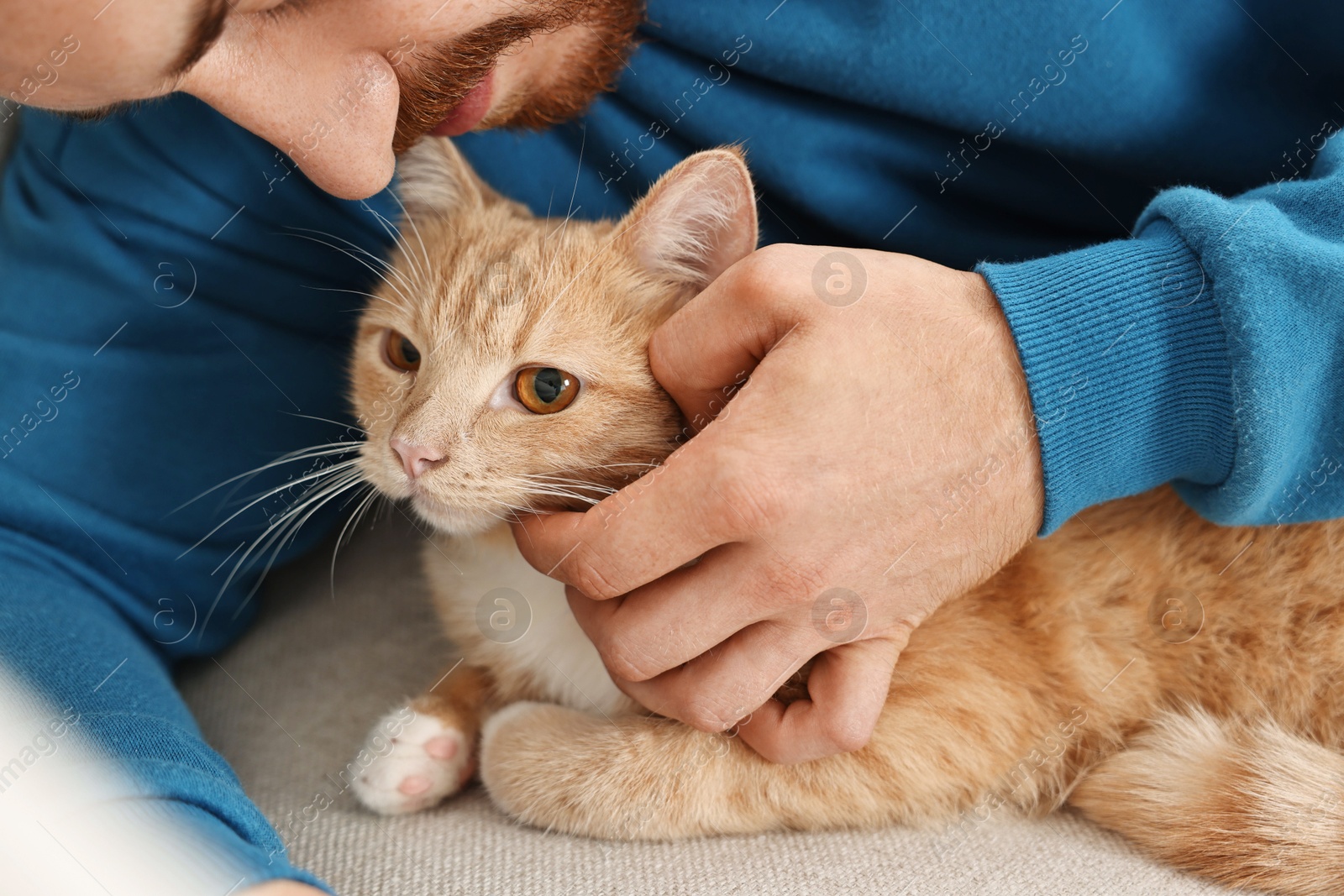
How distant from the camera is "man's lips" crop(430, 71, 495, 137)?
1.19m

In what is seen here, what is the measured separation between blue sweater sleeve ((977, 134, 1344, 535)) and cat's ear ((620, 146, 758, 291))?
0.95 feet

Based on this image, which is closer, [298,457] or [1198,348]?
[1198,348]

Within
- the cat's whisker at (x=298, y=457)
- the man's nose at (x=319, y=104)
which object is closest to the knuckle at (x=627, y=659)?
the cat's whisker at (x=298, y=457)

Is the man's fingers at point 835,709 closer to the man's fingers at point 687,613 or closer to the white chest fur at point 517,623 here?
the man's fingers at point 687,613

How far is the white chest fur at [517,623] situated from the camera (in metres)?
1.24

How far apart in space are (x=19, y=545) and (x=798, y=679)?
1.07 meters

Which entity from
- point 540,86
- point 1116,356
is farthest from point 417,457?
point 1116,356

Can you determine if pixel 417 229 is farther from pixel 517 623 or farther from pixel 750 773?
pixel 750 773

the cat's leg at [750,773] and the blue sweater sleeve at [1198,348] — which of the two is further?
the cat's leg at [750,773]

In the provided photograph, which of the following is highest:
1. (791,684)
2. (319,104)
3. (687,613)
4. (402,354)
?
(319,104)

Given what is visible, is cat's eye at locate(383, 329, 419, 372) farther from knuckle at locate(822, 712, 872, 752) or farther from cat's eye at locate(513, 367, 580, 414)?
knuckle at locate(822, 712, 872, 752)

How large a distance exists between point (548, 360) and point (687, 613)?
360mm

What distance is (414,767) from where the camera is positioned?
1165 millimetres

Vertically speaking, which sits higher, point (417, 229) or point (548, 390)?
point (548, 390)
